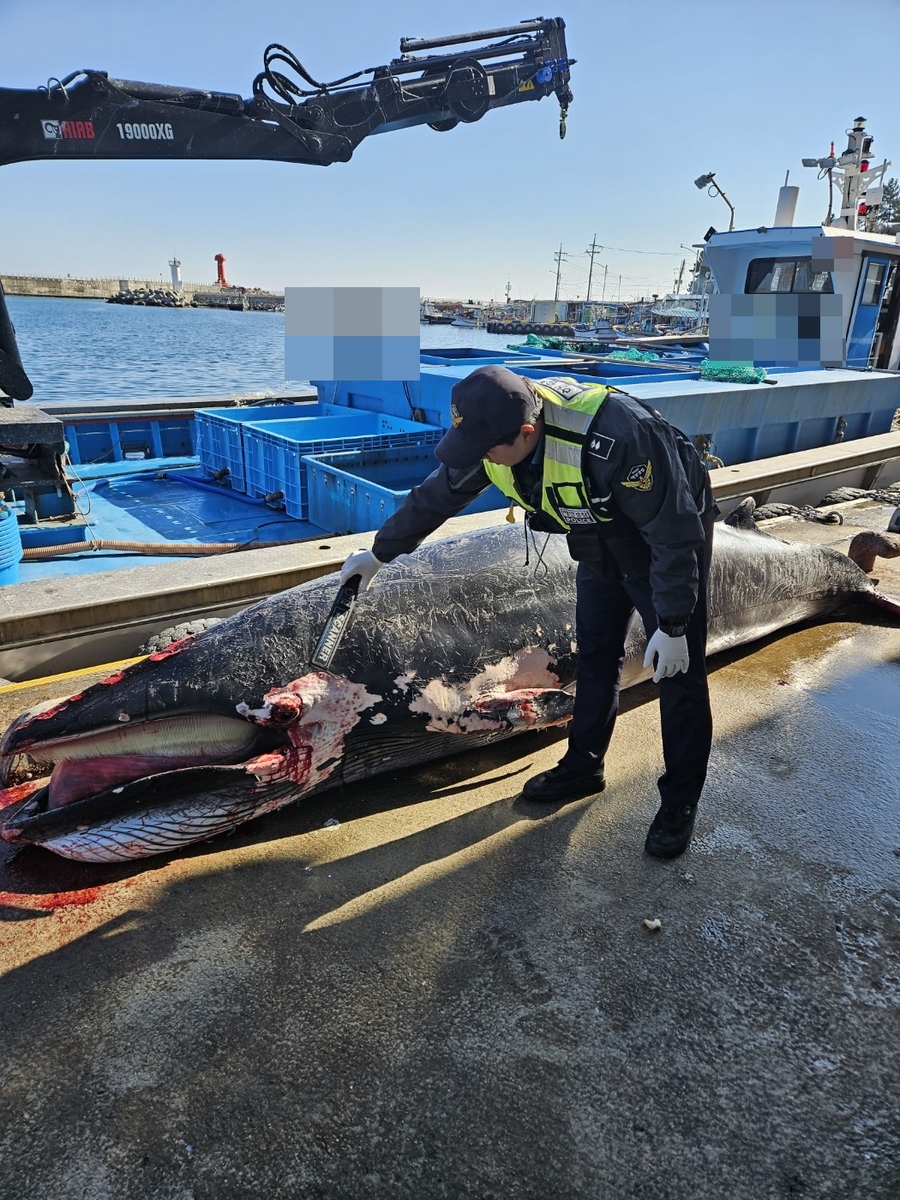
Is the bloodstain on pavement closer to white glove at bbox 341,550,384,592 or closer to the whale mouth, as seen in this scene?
the whale mouth

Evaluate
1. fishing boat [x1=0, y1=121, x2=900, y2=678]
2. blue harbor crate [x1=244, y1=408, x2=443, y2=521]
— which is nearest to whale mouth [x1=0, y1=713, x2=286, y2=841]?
fishing boat [x1=0, y1=121, x2=900, y2=678]

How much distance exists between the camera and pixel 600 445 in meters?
2.47

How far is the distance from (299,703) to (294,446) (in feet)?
18.8

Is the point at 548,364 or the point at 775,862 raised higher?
the point at 548,364

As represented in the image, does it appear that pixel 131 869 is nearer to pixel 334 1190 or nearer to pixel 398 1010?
pixel 398 1010

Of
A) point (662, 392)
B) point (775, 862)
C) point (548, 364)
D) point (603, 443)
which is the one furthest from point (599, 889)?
point (548, 364)

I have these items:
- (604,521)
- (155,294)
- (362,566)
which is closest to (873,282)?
(604,521)

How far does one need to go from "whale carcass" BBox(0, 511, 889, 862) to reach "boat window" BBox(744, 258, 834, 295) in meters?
12.8

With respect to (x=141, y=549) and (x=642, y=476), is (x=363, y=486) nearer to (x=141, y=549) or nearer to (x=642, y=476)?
(x=141, y=549)

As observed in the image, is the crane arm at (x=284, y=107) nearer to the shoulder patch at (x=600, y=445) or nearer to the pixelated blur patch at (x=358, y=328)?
the pixelated blur patch at (x=358, y=328)

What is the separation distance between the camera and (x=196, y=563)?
5.09m

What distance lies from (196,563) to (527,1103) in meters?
4.07

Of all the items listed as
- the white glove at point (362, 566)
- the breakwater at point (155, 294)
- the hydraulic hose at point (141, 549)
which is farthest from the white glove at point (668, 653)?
the breakwater at point (155, 294)

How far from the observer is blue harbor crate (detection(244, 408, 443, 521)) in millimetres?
8188
